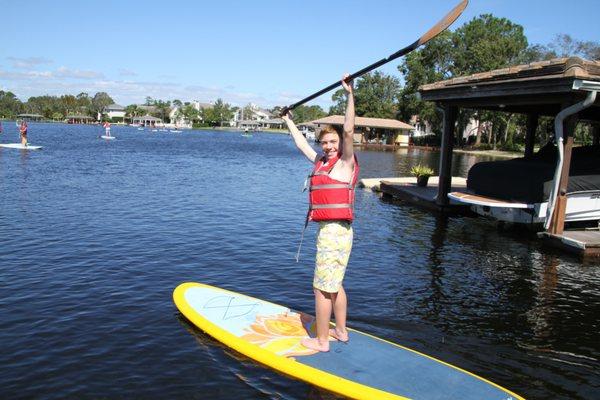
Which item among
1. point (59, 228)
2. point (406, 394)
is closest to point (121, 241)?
point (59, 228)

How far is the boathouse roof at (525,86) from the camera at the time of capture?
1162 cm

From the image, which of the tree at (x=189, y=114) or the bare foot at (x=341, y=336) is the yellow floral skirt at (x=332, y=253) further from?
the tree at (x=189, y=114)

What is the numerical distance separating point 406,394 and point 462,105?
13.4 metres

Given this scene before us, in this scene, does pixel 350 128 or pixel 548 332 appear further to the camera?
pixel 548 332

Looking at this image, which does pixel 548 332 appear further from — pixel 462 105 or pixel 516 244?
pixel 462 105

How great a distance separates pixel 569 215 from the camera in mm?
13852

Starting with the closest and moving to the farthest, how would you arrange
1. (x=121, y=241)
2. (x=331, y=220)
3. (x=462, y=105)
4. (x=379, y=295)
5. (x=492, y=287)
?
(x=331, y=220), (x=379, y=295), (x=492, y=287), (x=121, y=241), (x=462, y=105)

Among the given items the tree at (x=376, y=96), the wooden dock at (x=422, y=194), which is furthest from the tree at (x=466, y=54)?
the wooden dock at (x=422, y=194)

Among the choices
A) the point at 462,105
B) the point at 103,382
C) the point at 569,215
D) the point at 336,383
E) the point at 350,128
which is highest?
the point at 462,105

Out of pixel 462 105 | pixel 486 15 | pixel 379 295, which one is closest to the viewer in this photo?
pixel 379 295

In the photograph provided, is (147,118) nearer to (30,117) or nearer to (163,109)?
(163,109)

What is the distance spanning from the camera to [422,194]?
64.6ft

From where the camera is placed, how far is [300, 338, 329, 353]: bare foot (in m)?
6.02

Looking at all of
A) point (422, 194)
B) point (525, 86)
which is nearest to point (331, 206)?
point (525, 86)
